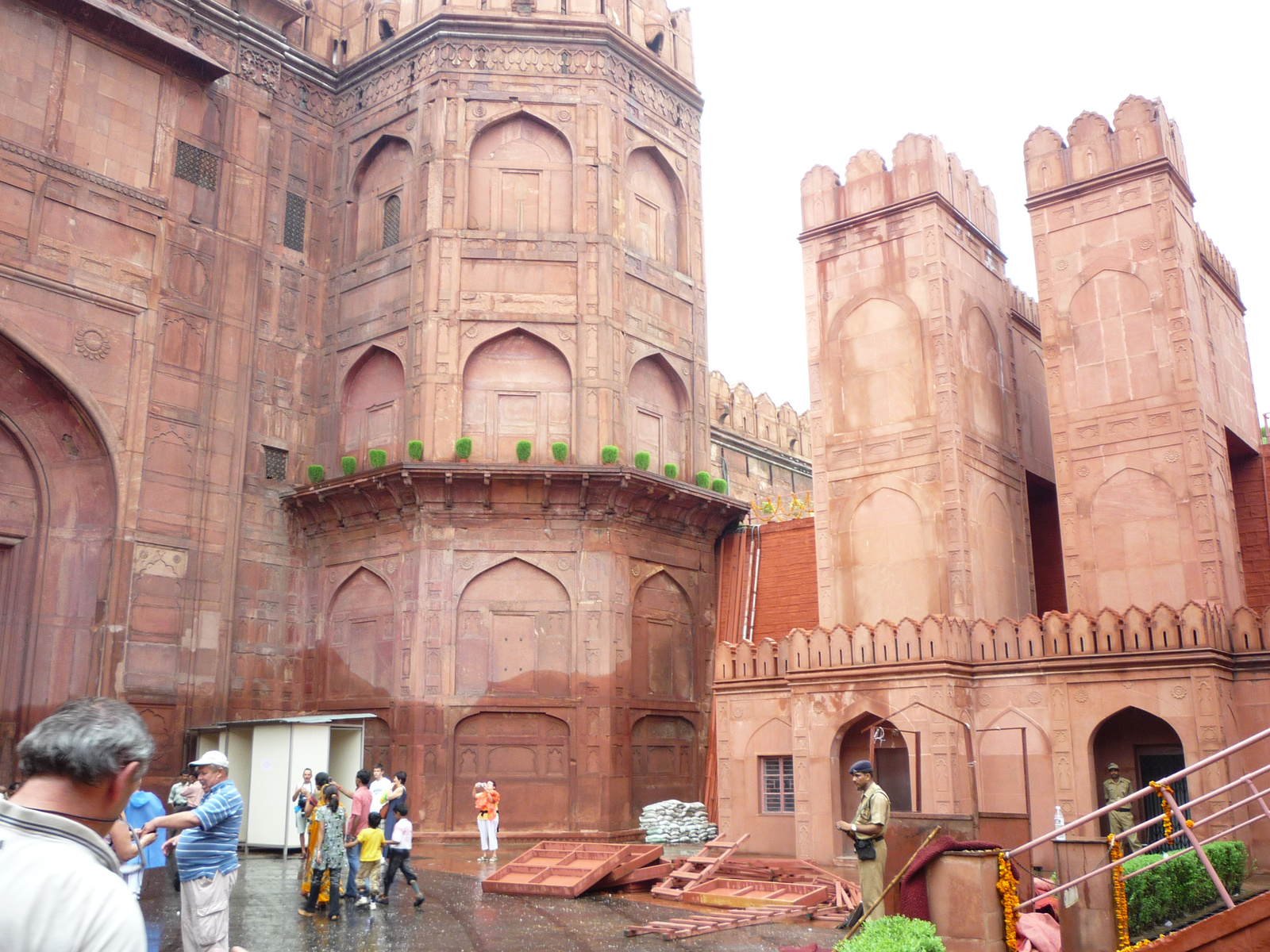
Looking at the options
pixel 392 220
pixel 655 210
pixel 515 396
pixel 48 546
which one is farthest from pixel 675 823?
pixel 392 220

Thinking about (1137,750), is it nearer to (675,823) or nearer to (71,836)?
(675,823)


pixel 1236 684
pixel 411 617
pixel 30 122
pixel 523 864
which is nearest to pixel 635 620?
pixel 411 617

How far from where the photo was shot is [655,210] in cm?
2738

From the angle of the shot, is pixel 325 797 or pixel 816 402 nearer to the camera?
pixel 325 797

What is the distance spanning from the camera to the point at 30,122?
21609mm

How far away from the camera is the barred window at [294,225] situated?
1036 inches

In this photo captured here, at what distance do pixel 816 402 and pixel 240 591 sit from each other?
12.6m

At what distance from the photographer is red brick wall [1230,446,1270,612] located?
20781mm

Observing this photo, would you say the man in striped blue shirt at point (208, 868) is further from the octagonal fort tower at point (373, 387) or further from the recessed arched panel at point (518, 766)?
the recessed arched panel at point (518, 766)

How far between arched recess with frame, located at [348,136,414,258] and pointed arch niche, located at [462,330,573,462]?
3.76 m

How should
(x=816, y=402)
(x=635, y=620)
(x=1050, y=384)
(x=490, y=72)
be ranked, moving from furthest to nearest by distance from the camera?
(x=490, y=72) → (x=635, y=620) → (x=816, y=402) → (x=1050, y=384)

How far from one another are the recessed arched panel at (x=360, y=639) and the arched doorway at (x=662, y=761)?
531 cm

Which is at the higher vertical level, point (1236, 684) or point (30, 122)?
point (30, 122)

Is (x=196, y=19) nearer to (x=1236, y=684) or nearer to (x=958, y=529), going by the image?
(x=958, y=529)
